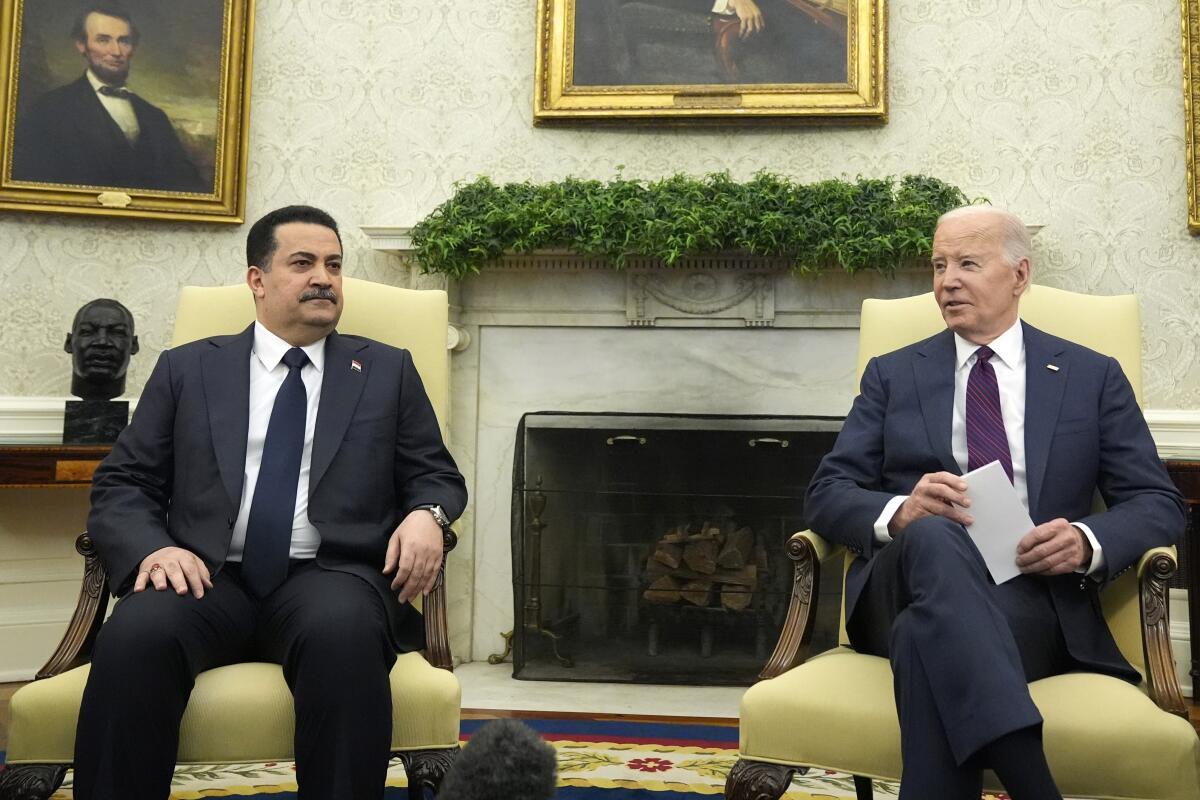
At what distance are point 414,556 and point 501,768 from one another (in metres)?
1.43

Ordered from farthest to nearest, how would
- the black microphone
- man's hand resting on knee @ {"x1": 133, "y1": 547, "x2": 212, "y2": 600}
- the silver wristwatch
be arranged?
the silver wristwatch, man's hand resting on knee @ {"x1": 133, "y1": 547, "x2": 212, "y2": 600}, the black microphone

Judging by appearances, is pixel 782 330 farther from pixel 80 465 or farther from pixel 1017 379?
pixel 80 465

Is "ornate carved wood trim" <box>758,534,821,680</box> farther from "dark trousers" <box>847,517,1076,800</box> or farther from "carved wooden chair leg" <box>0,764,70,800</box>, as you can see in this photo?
"carved wooden chair leg" <box>0,764,70,800</box>

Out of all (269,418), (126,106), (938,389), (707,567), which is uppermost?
(126,106)

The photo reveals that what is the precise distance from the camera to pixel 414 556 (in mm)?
2295

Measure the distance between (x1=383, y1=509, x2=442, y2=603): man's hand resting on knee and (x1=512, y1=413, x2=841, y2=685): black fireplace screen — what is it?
204cm

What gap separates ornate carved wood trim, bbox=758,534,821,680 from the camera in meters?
2.23

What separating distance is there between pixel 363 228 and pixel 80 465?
1394 millimetres

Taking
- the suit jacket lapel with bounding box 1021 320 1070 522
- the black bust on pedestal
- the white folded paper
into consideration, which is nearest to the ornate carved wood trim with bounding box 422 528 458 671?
the white folded paper

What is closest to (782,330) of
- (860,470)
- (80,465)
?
(860,470)

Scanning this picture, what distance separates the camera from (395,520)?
99.2 inches

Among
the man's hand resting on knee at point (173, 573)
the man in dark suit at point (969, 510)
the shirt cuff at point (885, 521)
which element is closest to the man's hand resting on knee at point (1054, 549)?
the man in dark suit at point (969, 510)

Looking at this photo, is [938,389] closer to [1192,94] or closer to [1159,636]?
[1159,636]

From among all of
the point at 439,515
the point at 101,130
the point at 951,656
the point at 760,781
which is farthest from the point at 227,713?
the point at 101,130
